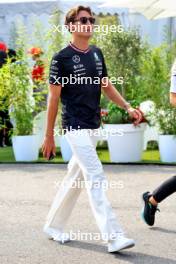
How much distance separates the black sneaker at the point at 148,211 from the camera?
632cm

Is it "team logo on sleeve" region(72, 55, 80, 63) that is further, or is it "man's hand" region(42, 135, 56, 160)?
"man's hand" region(42, 135, 56, 160)

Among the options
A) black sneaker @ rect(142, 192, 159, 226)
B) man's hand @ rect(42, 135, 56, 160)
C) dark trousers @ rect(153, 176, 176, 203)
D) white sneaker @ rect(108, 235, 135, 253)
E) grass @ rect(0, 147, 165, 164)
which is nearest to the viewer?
white sneaker @ rect(108, 235, 135, 253)

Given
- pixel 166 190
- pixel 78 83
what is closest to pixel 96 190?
pixel 78 83

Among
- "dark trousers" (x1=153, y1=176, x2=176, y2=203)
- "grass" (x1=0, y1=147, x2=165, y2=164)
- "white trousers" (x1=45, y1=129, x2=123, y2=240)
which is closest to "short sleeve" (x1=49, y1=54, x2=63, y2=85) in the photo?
"white trousers" (x1=45, y1=129, x2=123, y2=240)

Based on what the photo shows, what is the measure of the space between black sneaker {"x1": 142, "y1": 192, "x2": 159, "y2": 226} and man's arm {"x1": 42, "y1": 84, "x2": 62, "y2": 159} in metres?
1.06

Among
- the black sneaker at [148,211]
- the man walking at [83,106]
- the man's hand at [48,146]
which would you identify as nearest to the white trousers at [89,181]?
the man walking at [83,106]

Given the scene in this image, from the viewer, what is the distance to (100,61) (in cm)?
576

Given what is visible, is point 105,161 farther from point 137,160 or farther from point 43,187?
point 43,187

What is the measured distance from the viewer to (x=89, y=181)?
5535mm

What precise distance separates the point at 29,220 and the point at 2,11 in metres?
10.0

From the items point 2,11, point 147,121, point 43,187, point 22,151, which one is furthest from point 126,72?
point 2,11

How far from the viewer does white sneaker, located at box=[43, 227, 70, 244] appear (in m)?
5.96

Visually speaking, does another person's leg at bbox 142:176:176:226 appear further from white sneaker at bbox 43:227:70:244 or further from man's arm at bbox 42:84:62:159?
man's arm at bbox 42:84:62:159

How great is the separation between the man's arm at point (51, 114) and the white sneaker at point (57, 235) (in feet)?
2.22
